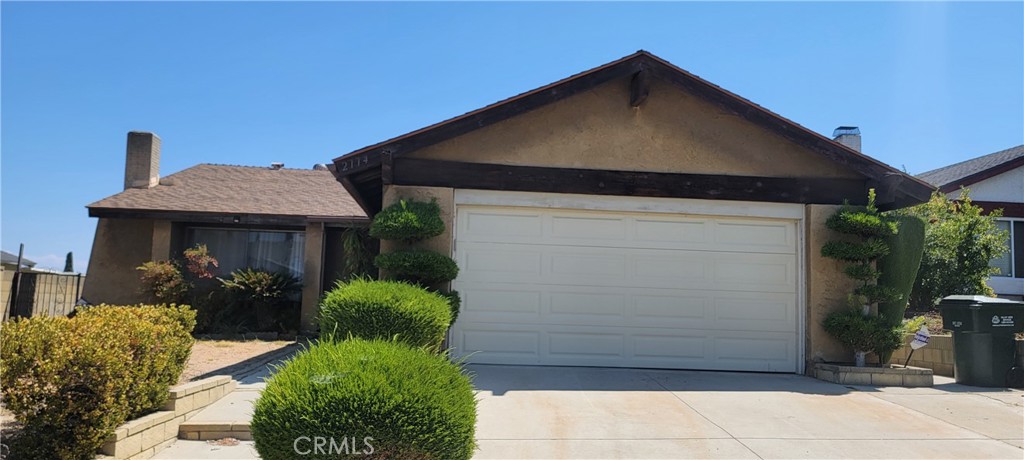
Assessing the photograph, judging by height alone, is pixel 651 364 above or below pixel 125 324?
below

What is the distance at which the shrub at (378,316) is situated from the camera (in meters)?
5.96

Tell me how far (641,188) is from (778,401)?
11.3ft

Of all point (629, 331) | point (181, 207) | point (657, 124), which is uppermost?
point (657, 124)

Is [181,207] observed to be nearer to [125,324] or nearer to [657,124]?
[125,324]

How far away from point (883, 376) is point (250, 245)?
13.1m

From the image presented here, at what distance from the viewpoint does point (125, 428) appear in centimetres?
498

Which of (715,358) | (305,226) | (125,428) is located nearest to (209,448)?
(125,428)

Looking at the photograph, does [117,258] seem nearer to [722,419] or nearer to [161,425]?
[161,425]

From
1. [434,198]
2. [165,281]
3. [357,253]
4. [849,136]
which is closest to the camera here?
[434,198]

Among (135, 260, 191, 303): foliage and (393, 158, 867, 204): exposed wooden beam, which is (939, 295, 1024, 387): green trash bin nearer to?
(393, 158, 867, 204): exposed wooden beam

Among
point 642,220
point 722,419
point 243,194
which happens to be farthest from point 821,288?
point 243,194

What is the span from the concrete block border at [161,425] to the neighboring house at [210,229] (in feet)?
24.6

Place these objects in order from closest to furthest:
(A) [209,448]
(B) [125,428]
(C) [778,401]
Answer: (B) [125,428] → (A) [209,448] → (C) [778,401]

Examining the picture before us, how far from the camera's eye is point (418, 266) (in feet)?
27.3
